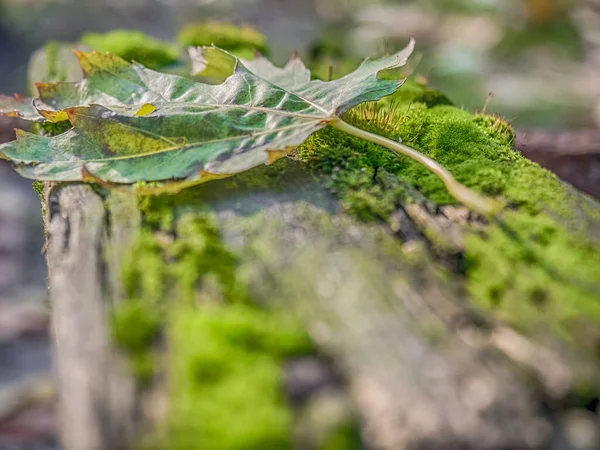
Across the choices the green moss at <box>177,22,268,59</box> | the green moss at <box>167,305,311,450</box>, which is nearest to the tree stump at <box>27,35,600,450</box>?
the green moss at <box>167,305,311,450</box>

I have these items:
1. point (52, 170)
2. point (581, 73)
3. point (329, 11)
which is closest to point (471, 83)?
point (581, 73)

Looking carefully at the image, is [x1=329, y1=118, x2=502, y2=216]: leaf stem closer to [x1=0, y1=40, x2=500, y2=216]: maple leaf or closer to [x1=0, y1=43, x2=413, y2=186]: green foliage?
[x1=0, y1=40, x2=500, y2=216]: maple leaf

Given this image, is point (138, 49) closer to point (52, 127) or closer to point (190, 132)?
point (52, 127)

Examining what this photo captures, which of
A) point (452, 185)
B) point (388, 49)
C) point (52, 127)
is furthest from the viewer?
point (388, 49)

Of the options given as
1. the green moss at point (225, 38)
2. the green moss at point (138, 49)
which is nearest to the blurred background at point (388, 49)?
the green moss at point (225, 38)

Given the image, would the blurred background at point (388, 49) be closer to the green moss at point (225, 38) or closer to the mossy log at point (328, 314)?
the green moss at point (225, 38)

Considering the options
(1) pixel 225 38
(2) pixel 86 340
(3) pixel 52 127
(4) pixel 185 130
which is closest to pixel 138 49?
(1) pixel 225 38
